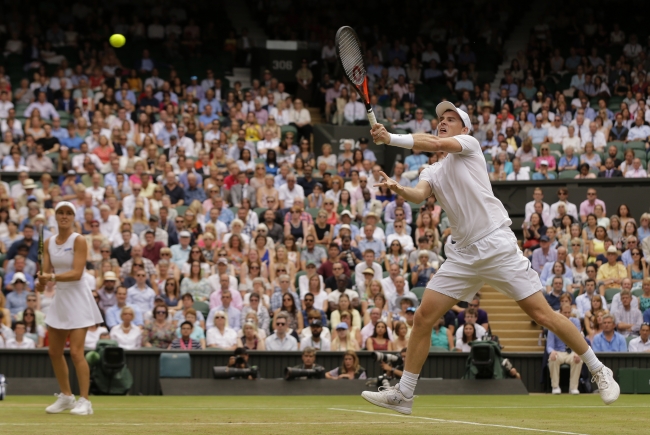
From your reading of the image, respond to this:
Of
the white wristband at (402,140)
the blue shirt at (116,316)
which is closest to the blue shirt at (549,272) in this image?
the blue shirt at (116,316)

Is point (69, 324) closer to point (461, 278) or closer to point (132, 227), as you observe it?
point (461, 278)

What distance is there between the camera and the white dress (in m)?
9.32

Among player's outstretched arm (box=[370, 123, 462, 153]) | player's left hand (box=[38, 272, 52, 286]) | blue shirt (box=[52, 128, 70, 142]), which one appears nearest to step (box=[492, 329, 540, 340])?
blue shirt (box=[52, 128, 70, 142])

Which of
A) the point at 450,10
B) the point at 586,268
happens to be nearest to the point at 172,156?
the point at 586,268

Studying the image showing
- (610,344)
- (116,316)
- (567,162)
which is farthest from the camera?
(567,162)

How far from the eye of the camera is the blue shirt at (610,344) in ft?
53.0

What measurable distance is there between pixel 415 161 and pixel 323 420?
13799 mm

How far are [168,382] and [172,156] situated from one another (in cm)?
767

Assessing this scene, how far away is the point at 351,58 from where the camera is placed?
8.28 m

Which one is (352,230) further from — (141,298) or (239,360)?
(239,360)

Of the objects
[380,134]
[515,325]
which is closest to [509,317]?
[515,325]

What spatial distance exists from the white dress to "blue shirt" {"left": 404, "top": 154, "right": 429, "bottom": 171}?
1257 cm

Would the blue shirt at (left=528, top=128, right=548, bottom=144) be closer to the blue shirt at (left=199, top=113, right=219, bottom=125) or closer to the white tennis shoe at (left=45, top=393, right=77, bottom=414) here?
the blue shirt at (left=199, top=113, right=219, bottom=125)

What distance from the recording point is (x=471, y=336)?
53.0ft
